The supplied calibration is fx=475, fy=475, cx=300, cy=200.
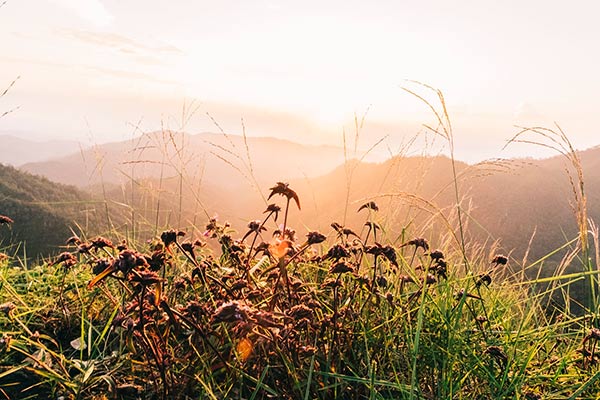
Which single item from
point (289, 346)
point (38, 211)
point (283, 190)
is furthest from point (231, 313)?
point (38, 211)

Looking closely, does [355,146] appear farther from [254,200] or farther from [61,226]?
[254,200]

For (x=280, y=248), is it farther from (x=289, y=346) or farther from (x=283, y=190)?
(x=289, y=346)

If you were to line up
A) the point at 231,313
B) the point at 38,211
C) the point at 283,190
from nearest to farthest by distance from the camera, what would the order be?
the point at 231,313 → the point at 283,190 → the point at 38,211

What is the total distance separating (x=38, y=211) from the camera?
2142 inches

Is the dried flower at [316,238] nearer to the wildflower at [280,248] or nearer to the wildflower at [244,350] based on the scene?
the wildflower at [280,248]

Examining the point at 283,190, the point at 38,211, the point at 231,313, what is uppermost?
the point at 283,190

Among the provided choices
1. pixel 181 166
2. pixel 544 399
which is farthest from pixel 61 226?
pixel 544 399

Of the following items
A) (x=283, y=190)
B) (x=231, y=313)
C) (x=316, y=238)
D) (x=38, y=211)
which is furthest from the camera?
(x=38, y=211)

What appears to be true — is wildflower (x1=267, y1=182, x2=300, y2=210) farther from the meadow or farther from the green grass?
the green grass

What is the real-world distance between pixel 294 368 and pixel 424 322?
932mm

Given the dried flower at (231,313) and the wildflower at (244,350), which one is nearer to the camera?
the dried flower at (231,313)

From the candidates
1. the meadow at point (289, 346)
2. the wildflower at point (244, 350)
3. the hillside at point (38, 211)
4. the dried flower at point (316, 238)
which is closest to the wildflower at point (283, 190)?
the meadow at point (289, 346)

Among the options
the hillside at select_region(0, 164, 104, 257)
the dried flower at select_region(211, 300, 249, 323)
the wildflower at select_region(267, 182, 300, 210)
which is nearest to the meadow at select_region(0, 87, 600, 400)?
the wildflower at select_region(267, 182, 300, 210)

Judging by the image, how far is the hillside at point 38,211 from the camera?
50.4 meters
